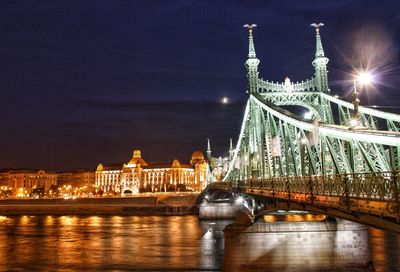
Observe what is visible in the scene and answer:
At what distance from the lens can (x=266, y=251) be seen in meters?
23.9

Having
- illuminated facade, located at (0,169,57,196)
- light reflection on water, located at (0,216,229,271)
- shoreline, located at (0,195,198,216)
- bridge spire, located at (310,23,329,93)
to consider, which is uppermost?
bridge spire, located at (310,23,329,93)

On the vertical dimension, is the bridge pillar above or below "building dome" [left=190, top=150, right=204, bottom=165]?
below

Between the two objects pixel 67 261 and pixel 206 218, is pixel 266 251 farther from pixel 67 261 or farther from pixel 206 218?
pixel 206 218

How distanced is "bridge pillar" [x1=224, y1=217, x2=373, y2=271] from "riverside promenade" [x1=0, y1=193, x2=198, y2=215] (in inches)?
2712

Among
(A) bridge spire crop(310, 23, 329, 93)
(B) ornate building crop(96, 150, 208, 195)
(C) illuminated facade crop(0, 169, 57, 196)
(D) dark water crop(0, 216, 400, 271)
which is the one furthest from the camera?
(B) ornate building crop(96, 150, 208, 195)

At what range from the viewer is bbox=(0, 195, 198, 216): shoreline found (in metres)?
94.8

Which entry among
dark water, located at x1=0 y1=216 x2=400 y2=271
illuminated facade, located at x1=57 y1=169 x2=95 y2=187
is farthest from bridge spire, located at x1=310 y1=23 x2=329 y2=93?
illuminated facade, located at x1=57 y1=169 x2=95 y2=187

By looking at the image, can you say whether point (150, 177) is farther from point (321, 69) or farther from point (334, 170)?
point (334, 170)

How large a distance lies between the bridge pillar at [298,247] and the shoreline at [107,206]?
68535 mm

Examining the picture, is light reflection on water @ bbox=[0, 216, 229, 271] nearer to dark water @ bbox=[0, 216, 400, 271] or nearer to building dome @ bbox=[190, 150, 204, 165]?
dark water @ bbox=[0, 216, 400, 271]

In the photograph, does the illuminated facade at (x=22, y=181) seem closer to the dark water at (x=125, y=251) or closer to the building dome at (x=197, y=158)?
the building dome at (x=197, y=158)

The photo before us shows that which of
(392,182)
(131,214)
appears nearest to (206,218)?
(131,214)

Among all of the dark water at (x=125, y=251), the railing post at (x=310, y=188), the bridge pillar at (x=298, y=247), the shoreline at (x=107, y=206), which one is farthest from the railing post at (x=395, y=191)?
the shoreline at (x=107, y=206)

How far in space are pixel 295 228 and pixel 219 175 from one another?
83.5 meters
